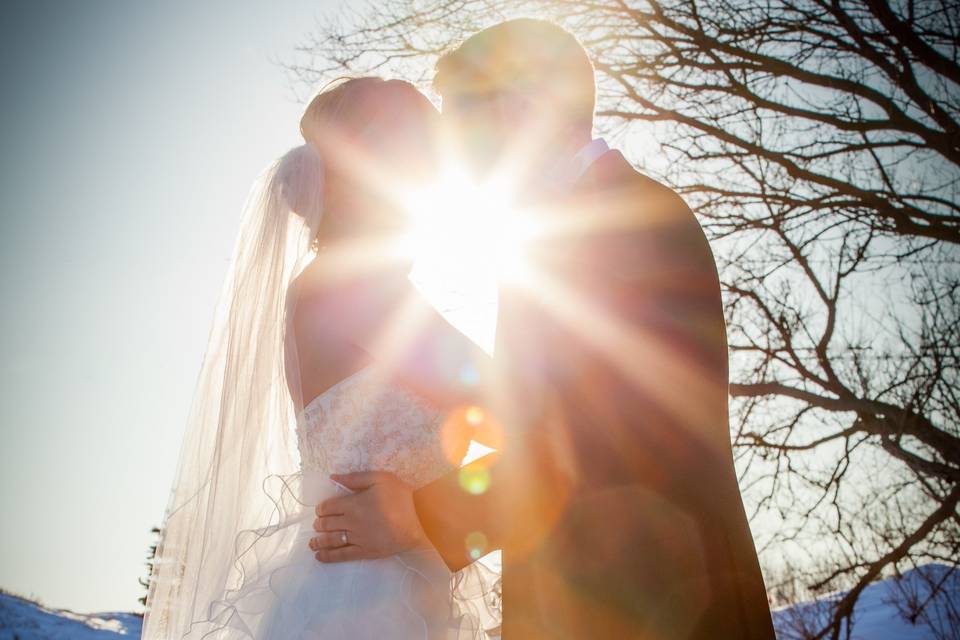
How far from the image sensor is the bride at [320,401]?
7.13 ft

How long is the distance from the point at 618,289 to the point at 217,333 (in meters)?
1.93

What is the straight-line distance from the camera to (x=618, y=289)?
1.80 meters

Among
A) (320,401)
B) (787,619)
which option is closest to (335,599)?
(320,401)

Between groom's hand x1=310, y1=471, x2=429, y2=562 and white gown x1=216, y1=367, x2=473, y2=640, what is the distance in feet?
0.15

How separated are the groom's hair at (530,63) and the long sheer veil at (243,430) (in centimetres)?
94

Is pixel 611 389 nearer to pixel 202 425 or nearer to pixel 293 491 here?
pixel 293 491

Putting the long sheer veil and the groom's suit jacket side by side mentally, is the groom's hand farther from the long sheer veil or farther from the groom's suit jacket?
the groom's suit jacket

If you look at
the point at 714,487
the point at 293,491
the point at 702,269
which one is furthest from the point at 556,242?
the point at 293,491

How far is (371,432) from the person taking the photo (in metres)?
2.52

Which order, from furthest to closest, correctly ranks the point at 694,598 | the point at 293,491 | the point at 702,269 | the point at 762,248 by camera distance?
1. the point at 762,248
2. the point at 293,491
3. the point at 702,269
4. the point at 694,598

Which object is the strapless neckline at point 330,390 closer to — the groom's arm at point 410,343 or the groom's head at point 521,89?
Answer: the groom's arm at point 410,343

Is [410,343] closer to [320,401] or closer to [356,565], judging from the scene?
[320,401]

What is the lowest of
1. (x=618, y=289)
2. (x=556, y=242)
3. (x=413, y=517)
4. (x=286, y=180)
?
(x=413, y=517)

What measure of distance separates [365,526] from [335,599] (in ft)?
0.75
